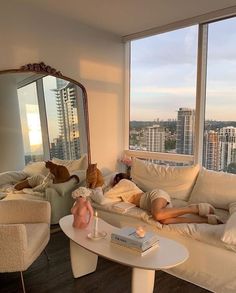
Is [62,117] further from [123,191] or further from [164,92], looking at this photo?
[164,92]

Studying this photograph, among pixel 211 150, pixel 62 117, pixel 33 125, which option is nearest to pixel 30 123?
pixel 33 125

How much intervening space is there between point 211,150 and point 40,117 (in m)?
2.23

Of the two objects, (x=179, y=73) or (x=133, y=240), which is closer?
(x=133, y=240)

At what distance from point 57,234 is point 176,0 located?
2.93 meters

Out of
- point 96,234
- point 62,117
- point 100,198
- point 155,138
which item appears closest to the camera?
point 96,234

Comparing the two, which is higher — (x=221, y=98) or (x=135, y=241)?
(x=221, y=98)

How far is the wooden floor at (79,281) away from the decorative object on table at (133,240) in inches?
20.3

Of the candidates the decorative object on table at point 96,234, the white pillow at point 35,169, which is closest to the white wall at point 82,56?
the white pillow at point 35,169

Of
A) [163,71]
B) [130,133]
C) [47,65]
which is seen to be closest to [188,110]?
[163,71]

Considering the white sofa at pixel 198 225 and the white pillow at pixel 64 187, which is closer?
the white sofa at pixel 198 225

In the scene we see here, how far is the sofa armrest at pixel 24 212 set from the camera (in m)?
2.60

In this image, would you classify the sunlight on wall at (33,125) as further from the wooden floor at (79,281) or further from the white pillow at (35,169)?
the wooden floor at (79,281)

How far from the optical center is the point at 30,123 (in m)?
3.40

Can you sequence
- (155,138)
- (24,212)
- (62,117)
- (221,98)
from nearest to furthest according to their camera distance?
(24,212) → (221,98) → (62,117) → (155,138)
